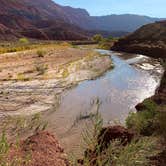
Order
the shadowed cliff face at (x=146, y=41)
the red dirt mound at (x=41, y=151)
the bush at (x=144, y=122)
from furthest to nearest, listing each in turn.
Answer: the shadowed cliff face at (x=146, y=41) → the bush at (x=144, y=122) → the red dirt mound at (x=41, y=151)

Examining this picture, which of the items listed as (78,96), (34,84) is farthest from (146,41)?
(78,96)

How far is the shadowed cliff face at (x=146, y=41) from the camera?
67.0 meters

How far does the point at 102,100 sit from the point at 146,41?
201 feet

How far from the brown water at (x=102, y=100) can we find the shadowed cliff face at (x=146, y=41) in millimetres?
29625

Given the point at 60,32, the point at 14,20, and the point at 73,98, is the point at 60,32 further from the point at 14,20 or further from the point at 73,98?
the point at 73,98

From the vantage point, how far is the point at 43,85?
2659 cm

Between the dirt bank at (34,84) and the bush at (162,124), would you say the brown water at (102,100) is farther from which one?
A: the bush at (162,124)

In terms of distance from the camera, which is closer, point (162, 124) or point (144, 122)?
point (162, 124)

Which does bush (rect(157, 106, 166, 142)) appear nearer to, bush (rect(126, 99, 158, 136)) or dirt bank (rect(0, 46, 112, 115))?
bush (rect(126, 99, 158, 136))

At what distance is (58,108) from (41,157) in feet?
36.0

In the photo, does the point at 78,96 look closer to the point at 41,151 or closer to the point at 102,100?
the point at 102,100

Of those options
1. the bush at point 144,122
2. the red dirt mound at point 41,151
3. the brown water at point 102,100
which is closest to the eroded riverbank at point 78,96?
the brown water at point 102,100

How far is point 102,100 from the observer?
22.5 metres

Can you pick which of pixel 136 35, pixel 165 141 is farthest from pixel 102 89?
pixel 136 35
